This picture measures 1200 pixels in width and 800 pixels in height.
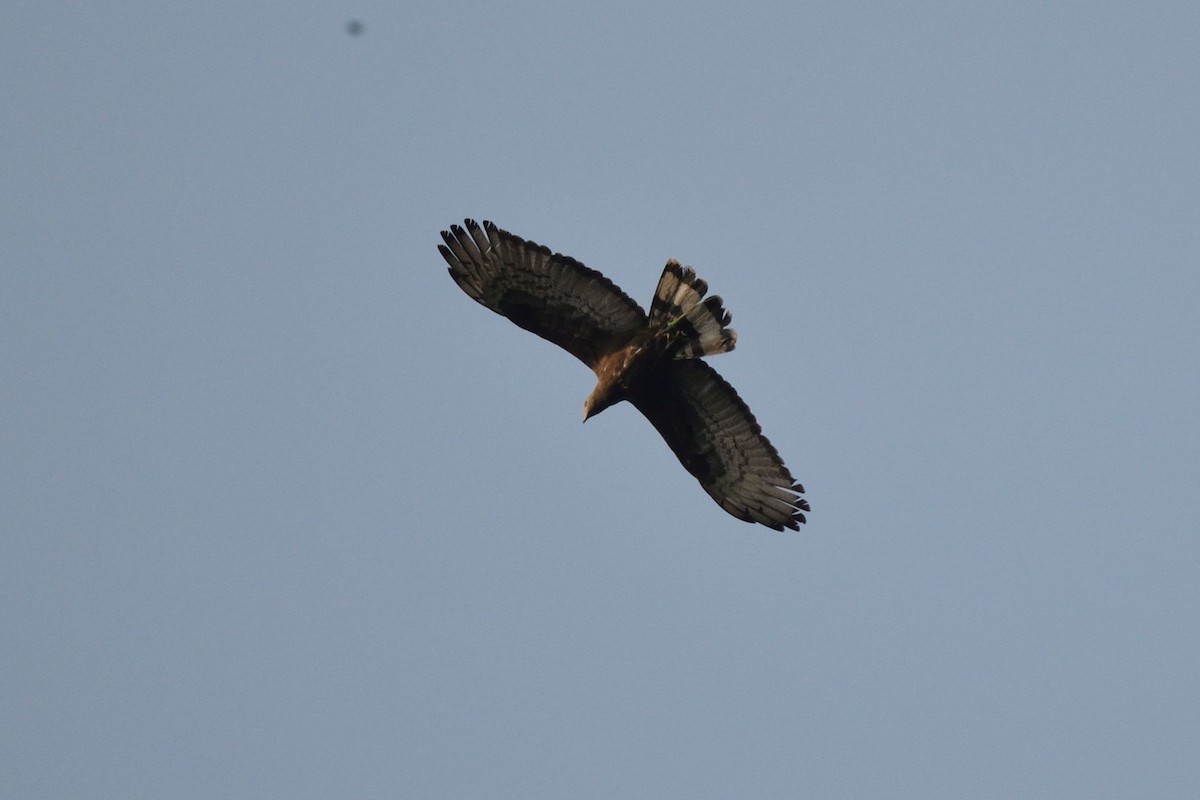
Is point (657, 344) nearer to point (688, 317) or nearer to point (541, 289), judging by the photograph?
point (688, 317)

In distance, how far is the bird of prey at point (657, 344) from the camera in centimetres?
1588

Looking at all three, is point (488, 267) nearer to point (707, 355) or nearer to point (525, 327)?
point (525, 327)

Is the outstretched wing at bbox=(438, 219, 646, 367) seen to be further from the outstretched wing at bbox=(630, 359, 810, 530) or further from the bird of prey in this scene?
the outstretched wing at bbox=(630, 359, 810, 530)

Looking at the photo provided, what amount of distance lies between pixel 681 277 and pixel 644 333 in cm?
72

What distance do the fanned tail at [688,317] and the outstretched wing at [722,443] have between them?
0.44m

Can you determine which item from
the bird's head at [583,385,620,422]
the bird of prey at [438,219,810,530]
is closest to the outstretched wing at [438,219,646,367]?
the bird of prey at [438,219,810,530]

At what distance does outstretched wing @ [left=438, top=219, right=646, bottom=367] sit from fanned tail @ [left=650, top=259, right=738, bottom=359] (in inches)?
11.4

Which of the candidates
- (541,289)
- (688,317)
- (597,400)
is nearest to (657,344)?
(688,317)

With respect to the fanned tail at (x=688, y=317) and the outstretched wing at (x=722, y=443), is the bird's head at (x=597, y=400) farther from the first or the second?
the fanned tail at (x=688, y=317)

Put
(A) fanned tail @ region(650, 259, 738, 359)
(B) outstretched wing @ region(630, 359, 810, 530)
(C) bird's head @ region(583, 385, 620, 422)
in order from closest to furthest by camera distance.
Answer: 1. (A) fanned tail @ region(650, 259, 738, 359)
2. (C) bird's head @ region(583, 385, 620, 422)
3. (B) outstretched wing @ region(630, 359, 810, 530)

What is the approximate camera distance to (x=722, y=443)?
16.6m

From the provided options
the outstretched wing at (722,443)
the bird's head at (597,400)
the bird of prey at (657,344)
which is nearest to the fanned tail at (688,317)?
the bird of prey at (657,344)

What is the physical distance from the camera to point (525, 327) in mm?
16359

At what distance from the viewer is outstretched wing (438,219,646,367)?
16.0 meters
